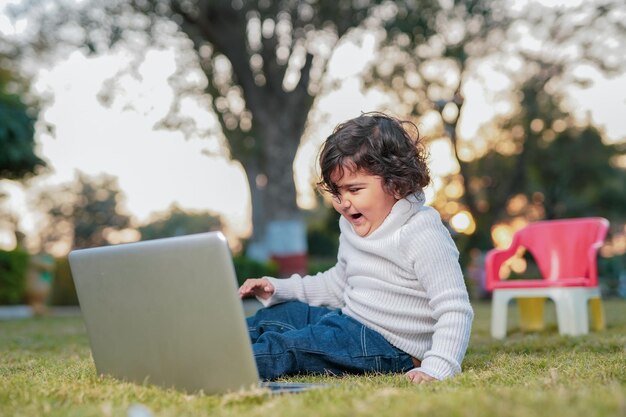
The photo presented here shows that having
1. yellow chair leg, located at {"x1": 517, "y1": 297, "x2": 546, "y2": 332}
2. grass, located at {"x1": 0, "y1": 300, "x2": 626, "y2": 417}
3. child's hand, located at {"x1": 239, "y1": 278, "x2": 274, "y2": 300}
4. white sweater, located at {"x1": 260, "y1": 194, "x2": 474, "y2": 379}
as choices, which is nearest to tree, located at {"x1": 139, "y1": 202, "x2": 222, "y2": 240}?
yellow chair leg, located at {"x1": 517, "y1": 297, "x2": 546, "y2": 332}

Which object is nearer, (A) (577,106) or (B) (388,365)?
(B) (388,365)

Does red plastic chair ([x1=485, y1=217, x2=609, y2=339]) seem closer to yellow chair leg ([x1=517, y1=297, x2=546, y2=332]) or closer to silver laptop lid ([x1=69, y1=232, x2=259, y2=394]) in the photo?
yellow chair leg ([x1=517, y1=297, x2=546, y2=332])

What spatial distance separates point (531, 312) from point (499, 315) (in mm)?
575

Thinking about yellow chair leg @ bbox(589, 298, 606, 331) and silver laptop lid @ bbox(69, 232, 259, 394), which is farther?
yellow chair leg @ bbox(589, 298, 606, 331)

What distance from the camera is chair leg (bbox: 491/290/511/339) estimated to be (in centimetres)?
545

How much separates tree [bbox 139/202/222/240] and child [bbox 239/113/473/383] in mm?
50819

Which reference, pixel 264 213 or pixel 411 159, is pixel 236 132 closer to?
pixel 264 213

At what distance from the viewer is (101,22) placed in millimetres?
15039

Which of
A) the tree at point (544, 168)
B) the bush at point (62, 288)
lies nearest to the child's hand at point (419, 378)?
the bush at point (62, 288)

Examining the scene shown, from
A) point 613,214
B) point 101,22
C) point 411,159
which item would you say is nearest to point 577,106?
point 613,214

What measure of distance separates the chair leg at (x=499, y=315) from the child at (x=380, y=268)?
2580 millimetres

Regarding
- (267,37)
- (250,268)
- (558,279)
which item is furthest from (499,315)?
(267,37)

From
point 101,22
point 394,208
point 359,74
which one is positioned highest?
point 101,22

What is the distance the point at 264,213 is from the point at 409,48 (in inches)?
170
